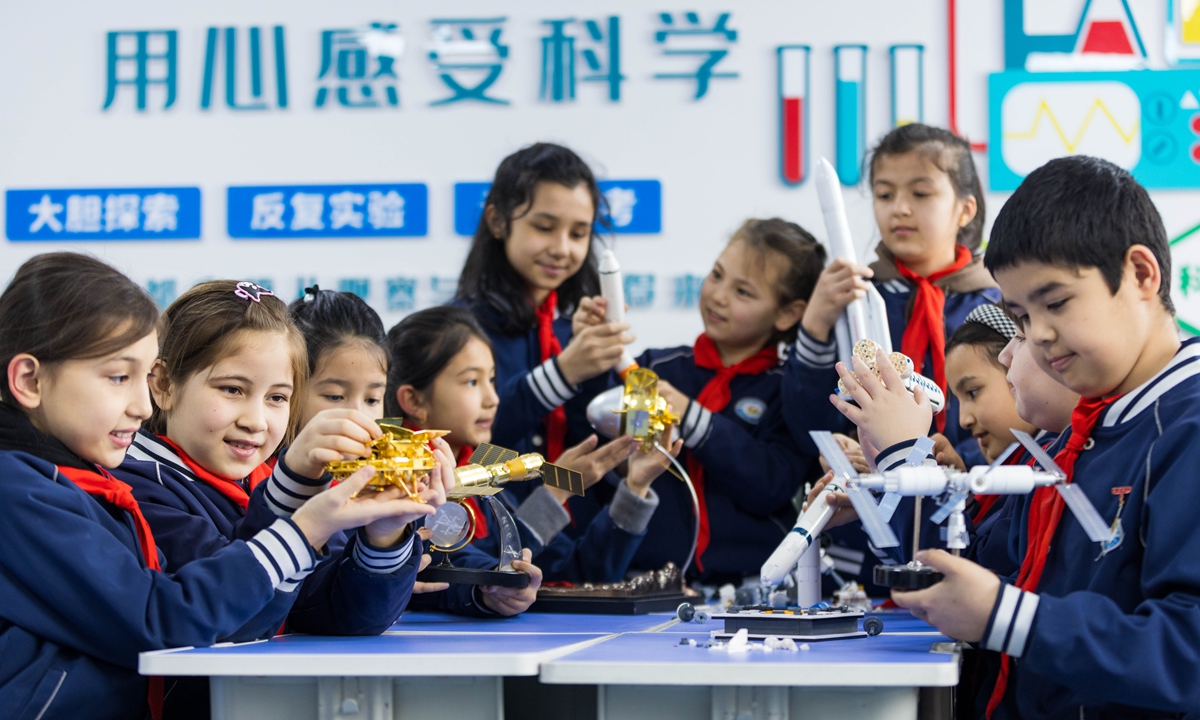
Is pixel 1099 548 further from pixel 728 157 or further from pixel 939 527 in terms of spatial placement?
pixel 728 157

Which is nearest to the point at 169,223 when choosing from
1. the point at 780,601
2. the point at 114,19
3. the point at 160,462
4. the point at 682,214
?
the point at 114,19

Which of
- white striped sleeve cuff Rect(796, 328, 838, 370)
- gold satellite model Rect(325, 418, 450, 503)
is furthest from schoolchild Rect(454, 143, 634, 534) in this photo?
gold satellite model Rect(325, 418, 450, 503)

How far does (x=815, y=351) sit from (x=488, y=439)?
0.71m

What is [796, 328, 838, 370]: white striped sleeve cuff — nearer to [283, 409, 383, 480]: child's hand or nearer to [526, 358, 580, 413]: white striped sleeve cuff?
[526, 358, 580, 413]: white striped sleeve cuff

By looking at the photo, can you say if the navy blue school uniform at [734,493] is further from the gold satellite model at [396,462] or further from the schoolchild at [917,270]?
the gold satellite model at [396,462]

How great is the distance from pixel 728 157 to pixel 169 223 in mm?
1781

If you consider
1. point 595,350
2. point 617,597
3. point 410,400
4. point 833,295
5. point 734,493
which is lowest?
point 617,597

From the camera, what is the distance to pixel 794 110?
3387 mm

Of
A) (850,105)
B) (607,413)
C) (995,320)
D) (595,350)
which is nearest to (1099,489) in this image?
(995,320)

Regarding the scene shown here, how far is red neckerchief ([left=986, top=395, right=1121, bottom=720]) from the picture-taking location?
1.35 meters

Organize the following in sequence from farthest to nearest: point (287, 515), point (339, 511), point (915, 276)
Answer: point (915, 276), point (287, 515), point (339, 511)

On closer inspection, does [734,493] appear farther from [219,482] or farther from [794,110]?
[794,110]

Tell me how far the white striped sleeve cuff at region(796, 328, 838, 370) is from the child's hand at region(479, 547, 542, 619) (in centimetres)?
81

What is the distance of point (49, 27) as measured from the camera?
144 inches
